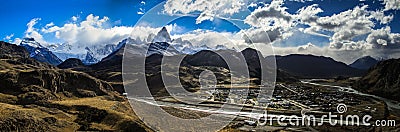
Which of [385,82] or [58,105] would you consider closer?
[58,105]

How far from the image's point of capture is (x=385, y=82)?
561 feet

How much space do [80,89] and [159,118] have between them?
4470 centimetres

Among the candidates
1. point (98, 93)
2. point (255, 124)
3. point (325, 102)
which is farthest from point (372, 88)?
point (98, 93)

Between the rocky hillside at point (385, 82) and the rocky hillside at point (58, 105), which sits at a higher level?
the rocky hillside at point (385, 82)

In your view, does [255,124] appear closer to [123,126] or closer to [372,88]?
[123,126]

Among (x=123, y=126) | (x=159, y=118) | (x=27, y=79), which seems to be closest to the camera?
(x=123, y=126)

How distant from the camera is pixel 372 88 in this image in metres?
181

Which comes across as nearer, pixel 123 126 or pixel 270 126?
pixel 123 126

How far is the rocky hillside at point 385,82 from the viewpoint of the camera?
6058 inches

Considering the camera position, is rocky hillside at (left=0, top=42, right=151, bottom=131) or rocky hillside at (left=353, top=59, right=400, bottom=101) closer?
rocky hillside at (left=0, top=42, right=151, bottom=131)

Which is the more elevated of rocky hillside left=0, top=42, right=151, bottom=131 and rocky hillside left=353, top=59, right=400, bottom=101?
rocky hillside left=353, top=59, right=400, bottom=101

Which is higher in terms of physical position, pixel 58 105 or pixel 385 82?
pixel 385 82

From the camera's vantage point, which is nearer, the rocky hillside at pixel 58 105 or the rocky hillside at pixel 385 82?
the rocky hillside at pixel 58 105

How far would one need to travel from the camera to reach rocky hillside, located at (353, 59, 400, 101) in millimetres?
153875
